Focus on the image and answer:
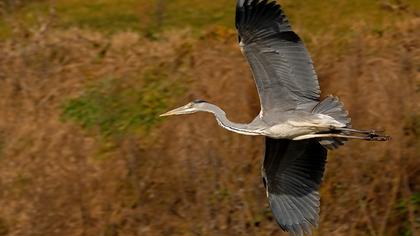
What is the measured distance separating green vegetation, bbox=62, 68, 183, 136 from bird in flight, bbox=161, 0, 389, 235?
3.27m

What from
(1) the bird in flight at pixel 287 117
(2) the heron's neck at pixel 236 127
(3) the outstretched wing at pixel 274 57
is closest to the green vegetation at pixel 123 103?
(1) the bird in flight at pixel 287 117

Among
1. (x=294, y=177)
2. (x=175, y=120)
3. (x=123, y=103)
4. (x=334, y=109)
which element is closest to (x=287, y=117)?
(x=334, y=109)

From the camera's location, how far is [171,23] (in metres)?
13.3

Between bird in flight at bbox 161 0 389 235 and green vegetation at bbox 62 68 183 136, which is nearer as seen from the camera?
bird in flight at bbox 161 0 389 235

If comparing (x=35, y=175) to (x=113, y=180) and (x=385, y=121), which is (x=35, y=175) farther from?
(x=385, y=121)

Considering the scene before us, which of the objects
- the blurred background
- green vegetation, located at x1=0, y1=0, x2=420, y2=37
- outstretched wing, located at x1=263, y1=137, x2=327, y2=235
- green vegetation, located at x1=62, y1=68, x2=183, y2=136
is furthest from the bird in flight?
green vegetation, located at x1=0, y1=0, x2=420, y2=37

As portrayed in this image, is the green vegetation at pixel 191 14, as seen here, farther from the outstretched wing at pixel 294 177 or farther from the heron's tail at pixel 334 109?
the heron's tail at pixel 334 109

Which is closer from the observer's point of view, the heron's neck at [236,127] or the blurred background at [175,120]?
the heron's neck at [236,127]

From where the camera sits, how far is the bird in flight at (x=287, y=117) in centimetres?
764

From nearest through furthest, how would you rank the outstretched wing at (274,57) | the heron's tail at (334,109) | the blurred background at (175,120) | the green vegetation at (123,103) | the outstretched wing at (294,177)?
the outstretched wing at (274,57)
the heron's tail at (334,109)
the outstretched wing at (294,177)
the blurred background at (175,120)
the green vegetation at (123,103)

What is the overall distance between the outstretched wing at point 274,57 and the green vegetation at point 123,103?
12.0 ft

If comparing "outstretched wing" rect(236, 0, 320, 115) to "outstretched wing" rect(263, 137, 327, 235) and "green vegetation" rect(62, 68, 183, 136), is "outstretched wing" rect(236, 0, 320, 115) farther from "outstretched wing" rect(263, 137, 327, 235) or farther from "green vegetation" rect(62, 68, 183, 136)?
"green vegetation" rect(62, 68, 183, 136)

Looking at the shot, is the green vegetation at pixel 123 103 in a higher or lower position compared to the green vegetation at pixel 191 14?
lower

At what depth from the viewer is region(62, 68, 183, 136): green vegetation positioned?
37.8ft
